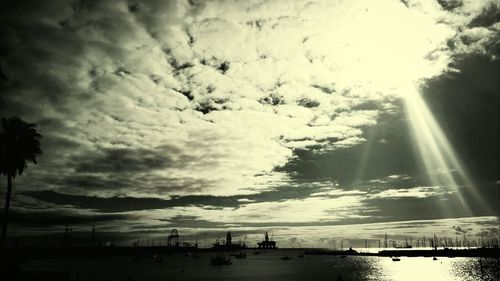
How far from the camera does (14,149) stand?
177 ft

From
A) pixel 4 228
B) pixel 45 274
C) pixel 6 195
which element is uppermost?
pixel 6 195

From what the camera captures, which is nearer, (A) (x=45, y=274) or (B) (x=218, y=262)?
(A) (x=45, y=274)

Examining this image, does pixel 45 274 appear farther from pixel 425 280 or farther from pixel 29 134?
pixel 425 280

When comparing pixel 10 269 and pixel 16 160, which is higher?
pixel 16 160

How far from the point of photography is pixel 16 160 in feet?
178

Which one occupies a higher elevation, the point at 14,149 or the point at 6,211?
the point at 14,149

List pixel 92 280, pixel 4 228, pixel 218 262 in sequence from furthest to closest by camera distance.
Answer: pixel 218 262 < pixel 92 280 < pixel 4 228

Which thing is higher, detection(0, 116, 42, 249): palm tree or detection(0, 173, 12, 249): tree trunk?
detection(0, 116, 42, 249): palm tree

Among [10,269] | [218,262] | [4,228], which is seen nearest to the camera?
[10,269]

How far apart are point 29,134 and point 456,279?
122 m

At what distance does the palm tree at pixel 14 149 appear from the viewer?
53.4m

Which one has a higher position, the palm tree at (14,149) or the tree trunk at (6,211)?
the palm tree at (14,149)

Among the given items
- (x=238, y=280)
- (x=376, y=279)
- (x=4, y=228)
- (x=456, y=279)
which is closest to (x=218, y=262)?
(x=238, y=280)

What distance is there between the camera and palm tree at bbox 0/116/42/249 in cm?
5338
